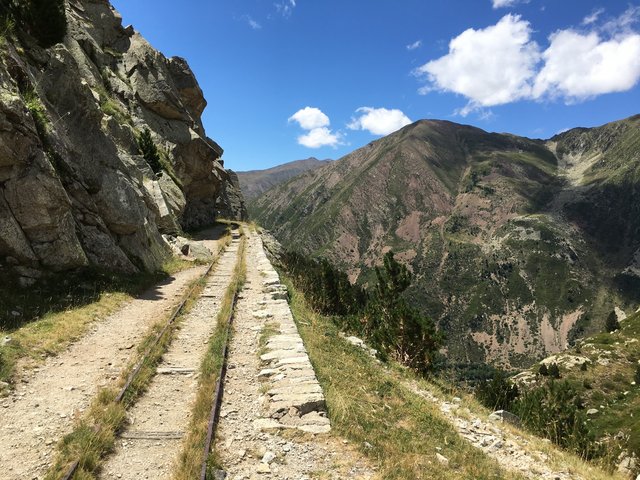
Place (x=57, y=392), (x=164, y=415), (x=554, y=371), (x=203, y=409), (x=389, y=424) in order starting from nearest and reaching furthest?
(x=203, y=409)
(x=164, y=415)
(x=57, y=392)
(x=389, y=424)
(x=554, y=371)

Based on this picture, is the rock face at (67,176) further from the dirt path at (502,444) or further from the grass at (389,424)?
the dirt path at (502,444)

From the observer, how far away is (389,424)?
34.8 feet

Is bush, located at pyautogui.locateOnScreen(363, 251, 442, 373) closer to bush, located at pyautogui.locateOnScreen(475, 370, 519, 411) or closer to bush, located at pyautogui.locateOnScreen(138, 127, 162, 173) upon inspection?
bush, located at pyautogui.locateOnScreen(475, 370, 519, 411)

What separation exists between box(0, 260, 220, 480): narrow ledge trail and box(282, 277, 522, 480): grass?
18.5 feet

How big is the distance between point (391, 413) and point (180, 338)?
774 cm

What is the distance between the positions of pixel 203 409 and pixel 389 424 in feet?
15.8

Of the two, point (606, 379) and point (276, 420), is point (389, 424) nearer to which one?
point (276, 420)

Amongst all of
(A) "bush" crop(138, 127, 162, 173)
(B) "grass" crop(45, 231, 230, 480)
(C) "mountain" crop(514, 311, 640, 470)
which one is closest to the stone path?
(B) "grass" crop(45, 231, 230, 480)

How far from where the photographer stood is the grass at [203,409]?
692cm

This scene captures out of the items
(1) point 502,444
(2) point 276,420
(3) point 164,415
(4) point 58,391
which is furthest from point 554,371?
(4) point 58,391

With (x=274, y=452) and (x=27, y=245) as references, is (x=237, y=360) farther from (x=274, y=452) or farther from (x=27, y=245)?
(x=27, y=245)

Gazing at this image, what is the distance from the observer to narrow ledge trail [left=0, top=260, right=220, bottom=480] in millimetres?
7148

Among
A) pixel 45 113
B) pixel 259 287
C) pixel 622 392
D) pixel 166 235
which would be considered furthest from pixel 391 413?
pixel 622 392

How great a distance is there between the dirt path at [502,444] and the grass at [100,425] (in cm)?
931
